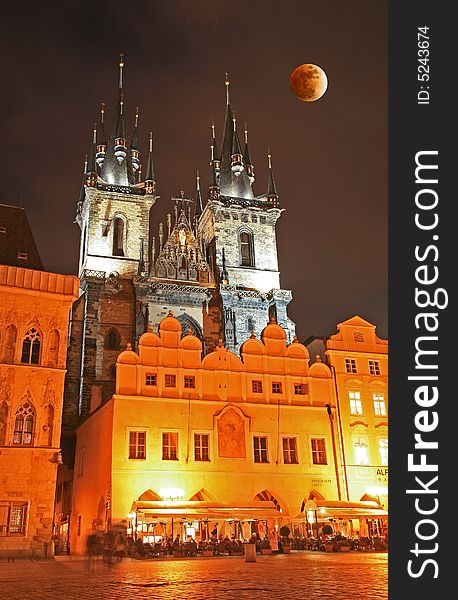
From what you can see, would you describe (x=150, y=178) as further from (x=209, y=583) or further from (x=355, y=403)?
(x=209, y=583)

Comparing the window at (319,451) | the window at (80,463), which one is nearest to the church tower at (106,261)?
the window at (80,463)

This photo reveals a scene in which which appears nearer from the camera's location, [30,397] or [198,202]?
[30,397]

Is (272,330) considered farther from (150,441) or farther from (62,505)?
(62,505)

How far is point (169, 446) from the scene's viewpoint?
27984 millimetres

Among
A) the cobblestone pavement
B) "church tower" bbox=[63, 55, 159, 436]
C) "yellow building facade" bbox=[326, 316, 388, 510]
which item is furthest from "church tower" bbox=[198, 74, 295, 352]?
the cobblestone pavement

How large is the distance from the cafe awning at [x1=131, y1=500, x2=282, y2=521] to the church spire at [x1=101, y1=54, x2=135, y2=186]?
1342 inches

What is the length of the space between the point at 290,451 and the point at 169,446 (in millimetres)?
5488

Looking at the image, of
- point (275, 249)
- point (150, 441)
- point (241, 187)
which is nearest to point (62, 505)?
point (150, 441)

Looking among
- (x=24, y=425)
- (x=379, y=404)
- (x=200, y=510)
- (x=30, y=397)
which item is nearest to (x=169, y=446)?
(x=200, y=510)

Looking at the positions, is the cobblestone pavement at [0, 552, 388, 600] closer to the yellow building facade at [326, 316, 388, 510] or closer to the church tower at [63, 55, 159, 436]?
the yellow building facade at [326, 316, 388, 510]

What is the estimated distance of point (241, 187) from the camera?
188 feet

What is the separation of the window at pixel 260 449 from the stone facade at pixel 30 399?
8.33m

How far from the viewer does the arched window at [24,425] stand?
2644 cm

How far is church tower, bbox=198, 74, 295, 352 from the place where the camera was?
4912 cm
